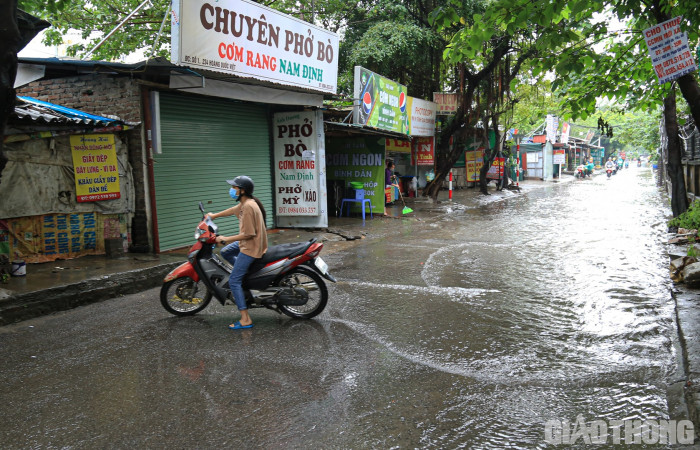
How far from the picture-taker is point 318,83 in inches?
485

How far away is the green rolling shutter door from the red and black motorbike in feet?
14.0

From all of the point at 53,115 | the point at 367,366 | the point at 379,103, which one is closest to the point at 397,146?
the point at 379,103

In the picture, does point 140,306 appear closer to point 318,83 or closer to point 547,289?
point 547,289

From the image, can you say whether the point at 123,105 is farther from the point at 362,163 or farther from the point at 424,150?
the point at 424,150

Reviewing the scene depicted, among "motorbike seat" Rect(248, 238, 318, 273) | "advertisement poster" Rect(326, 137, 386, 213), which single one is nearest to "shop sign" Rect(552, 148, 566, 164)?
"advertisement poster" Rect(326, 137, 386, 213)

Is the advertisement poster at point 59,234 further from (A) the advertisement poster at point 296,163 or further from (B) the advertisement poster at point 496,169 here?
(B) the advertisement poster at point 496,169

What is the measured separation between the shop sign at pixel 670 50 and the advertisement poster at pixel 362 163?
9963mm

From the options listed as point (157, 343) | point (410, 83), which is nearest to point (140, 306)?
point (157, 343)

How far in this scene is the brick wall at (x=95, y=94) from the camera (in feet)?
30.1

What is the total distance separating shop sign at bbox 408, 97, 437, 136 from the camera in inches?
766

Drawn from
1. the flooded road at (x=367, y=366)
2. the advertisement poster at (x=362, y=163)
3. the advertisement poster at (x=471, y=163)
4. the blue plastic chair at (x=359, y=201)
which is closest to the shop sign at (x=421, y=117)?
the advertisement poster at (x=362, y=163)

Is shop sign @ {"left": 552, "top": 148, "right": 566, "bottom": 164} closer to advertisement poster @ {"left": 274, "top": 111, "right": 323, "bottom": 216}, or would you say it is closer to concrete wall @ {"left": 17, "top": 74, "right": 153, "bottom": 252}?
advertisement poster @ {"left": 274, "top": 111, "right": 323, "bottom": 216}

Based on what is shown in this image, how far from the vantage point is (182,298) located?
20.0ft

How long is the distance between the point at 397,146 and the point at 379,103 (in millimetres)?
5123
